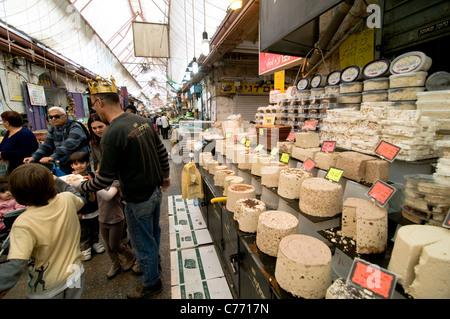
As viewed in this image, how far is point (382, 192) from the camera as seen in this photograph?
121cm

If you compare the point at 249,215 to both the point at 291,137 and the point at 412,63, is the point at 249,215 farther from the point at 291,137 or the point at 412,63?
the point at 412,63

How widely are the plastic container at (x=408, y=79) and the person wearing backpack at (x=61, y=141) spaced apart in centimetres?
421

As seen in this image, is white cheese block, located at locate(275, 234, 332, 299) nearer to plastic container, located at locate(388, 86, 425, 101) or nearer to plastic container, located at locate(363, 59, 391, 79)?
plastic container, located at locate(388, 86, 425, 101)

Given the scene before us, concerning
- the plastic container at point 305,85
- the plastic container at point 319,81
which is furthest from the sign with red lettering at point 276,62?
the plastic container at point 319,81

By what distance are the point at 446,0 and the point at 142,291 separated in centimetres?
458

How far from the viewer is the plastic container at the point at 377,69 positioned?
2001mm

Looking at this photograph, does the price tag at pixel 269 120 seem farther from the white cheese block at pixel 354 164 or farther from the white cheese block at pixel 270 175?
the white cheese block at pixel 354 164

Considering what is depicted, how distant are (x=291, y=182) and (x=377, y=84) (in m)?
1.38

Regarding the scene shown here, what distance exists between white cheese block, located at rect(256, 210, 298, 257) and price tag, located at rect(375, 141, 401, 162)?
2.60 ft

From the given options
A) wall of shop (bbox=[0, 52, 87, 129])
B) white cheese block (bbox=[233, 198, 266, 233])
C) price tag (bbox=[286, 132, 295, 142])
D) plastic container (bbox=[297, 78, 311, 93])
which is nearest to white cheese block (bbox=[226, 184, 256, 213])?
white cheese block (bbox=[233, 198, 266, 233])

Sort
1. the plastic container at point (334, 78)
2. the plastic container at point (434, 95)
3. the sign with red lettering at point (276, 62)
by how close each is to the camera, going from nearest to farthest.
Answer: the plastic container at point (434, 95), the plastic container at point (334, 78), the sign with red lettering at point (276, 62)

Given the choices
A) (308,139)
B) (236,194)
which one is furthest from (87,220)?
(308,139)

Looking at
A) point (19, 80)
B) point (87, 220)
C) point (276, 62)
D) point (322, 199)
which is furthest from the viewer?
point (19, 80)

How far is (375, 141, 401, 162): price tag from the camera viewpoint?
54.2 inches
